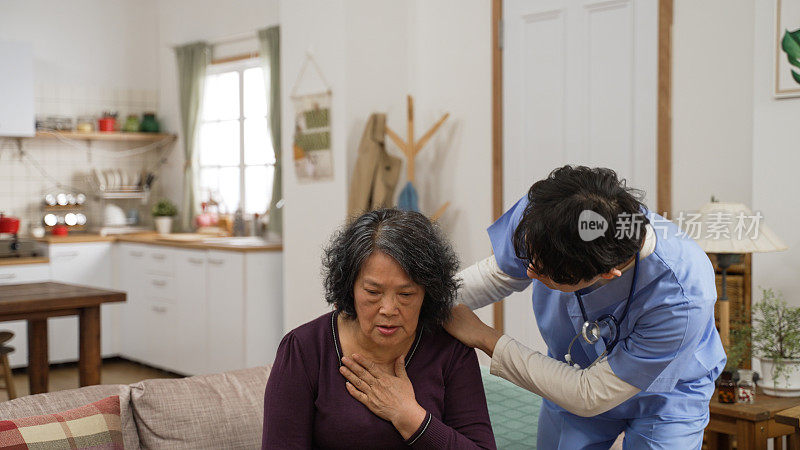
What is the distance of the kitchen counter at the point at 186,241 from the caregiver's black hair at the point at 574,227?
3714 millimetres

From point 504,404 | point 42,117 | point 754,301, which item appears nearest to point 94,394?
point 504,404

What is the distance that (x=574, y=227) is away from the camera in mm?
1472

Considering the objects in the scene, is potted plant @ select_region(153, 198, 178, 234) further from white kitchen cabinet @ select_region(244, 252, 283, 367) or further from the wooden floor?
white kitchen cabinet @ select_region(244, 252, 283, 367)

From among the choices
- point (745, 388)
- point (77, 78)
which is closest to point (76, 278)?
point (77, 78)

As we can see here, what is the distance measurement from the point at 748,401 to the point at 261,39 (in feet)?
13.5

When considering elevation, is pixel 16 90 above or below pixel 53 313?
above

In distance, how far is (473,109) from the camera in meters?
4.57

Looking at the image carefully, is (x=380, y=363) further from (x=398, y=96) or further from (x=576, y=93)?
(x=398, y=96)

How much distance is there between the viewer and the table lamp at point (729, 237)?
310cm

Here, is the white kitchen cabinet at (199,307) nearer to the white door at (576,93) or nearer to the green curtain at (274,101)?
the green curtain at (274,101)

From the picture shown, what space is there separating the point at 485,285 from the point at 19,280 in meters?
4.64

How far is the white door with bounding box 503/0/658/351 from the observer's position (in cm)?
386

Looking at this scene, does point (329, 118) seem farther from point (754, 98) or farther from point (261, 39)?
point (754, 98)

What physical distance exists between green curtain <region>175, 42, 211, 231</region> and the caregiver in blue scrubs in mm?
4929
